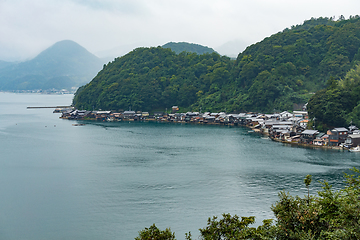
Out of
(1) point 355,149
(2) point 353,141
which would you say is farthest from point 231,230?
(2) point 353,141

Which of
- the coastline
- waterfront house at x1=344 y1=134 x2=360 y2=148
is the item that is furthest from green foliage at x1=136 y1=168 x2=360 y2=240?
the coastline

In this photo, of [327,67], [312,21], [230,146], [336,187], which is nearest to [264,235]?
[336,187]

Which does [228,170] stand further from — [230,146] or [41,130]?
[41,130]

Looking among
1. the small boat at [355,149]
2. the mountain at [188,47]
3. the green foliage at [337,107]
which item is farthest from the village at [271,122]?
the mountain at [188,47]

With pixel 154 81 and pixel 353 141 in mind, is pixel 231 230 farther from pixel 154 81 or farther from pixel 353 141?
pixel 154 81

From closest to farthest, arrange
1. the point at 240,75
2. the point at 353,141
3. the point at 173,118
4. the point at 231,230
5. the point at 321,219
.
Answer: the point at 321,219, the point at 231,230, the point at 353,141, the point at 173,118, the point at 240,75
